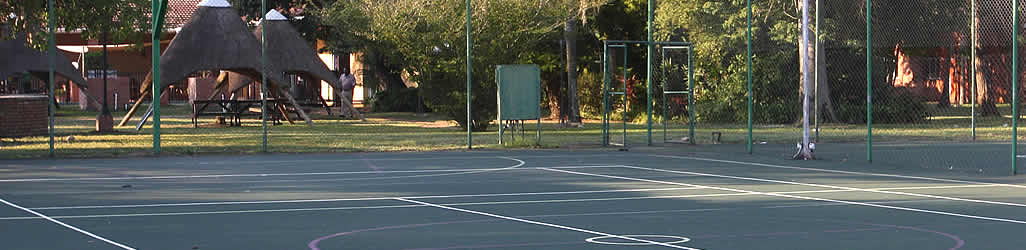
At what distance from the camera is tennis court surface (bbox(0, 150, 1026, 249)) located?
10703 millimetres

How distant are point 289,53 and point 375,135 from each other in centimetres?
852

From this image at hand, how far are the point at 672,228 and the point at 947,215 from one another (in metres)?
3.04

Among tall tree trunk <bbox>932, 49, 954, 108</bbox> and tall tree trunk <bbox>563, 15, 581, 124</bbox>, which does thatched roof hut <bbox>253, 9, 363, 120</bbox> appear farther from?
tall tree trunk <bbox>932, 49, 954, 108</bbox>

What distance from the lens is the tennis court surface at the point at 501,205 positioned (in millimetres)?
10703

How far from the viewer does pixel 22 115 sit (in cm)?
2650

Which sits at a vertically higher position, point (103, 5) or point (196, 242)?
point (103, 5)

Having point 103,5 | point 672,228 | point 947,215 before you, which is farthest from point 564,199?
point 103,5

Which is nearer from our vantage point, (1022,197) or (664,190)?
Result: (1022,197)

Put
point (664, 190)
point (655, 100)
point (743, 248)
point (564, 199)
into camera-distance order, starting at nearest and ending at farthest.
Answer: point (743, 248)
point (564, 199)
point (664, 190)
point (655, 100)

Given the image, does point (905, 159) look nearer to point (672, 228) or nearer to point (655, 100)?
point (672, 228)

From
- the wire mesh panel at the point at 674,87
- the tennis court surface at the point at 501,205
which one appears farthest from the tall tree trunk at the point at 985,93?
the tennis court surface at the point at 501,205

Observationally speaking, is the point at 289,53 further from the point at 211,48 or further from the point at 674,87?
the point at 674,87

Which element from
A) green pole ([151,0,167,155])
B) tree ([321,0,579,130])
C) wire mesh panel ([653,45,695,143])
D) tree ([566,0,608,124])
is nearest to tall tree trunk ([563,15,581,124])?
tree ([566,0,608,124])

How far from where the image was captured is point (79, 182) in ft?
55.4
